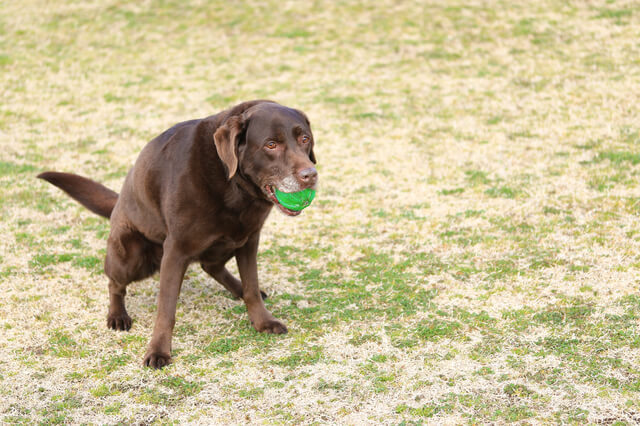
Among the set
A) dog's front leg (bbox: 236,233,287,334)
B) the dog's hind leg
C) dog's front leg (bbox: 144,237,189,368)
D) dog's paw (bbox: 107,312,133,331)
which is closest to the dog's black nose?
dog's front leg (bbox: 236,233,287,334)

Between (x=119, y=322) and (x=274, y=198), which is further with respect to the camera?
(x=119, y=322)

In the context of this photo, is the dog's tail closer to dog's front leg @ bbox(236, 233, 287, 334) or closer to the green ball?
dog's front leg @ bbox(236, 233, 287, 334)

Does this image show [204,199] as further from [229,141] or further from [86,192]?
[86,192]

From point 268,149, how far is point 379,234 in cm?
238

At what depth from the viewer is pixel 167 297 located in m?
3.93

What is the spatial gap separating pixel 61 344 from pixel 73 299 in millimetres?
646

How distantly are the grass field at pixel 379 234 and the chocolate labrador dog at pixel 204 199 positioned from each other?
0.35 m

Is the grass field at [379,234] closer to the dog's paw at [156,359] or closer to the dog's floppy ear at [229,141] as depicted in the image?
the dog's paw at [156,359]

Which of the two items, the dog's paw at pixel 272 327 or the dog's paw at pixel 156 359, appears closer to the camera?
the dog's paw at pixel 156 359

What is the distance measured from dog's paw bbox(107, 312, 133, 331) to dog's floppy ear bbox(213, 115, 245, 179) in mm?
1407

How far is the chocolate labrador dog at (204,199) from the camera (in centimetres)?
369

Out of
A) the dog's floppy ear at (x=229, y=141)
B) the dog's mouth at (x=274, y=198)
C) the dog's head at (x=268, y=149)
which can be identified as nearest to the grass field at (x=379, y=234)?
the dog's mouth at (x=274, y=198)

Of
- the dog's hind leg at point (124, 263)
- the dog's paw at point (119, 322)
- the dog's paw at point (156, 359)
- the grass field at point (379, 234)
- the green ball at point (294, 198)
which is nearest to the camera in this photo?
the grass field at point (379, 234)

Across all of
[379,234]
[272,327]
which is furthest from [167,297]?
[379,234]
